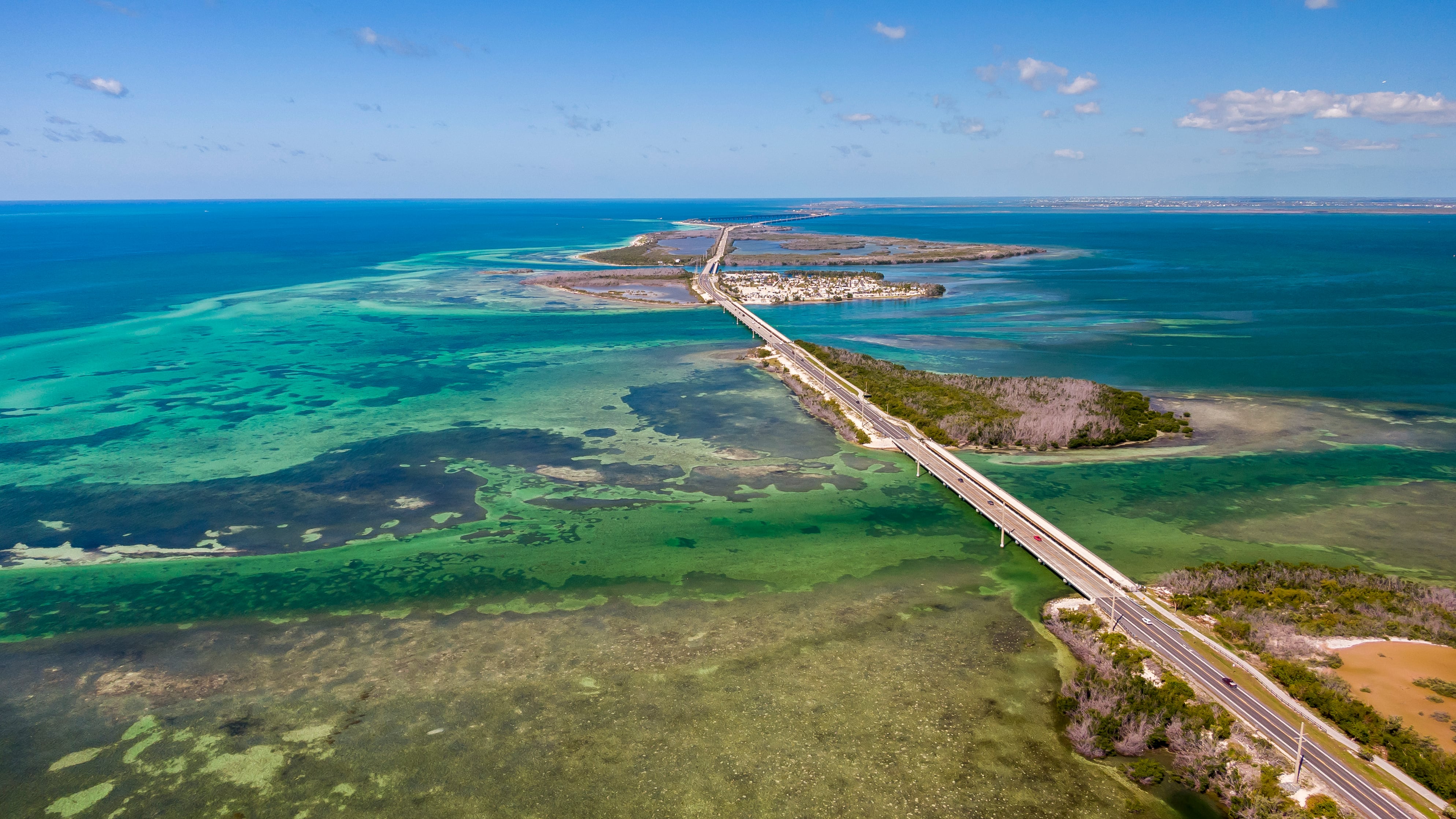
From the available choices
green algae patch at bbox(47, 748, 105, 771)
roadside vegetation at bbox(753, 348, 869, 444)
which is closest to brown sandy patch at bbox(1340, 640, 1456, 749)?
roadside vegetation at bbox(753, 348, 869, 444)

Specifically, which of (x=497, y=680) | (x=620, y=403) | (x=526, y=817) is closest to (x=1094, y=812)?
(x=526, y=817)

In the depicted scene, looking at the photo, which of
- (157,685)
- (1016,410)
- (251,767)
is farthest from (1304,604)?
(157,685)

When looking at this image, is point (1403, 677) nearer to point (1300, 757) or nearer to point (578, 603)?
point (1300, 757)

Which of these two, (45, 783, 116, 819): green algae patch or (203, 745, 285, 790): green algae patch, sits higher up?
(203, 745, 285, 790): green algae patch

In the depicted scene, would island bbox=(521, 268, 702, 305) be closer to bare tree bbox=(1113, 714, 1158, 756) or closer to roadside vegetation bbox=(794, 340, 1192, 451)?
roadside vegetation bbox=(794, 340, 1192, 451)

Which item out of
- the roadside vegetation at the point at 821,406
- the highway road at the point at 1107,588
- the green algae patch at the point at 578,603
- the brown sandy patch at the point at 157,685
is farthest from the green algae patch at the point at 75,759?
the roadside vegetation at the point at 821,406

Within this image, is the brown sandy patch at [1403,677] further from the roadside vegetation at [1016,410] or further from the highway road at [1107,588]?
the roadside vegetation at [1016,410]

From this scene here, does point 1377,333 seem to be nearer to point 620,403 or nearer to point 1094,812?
point 620,403
